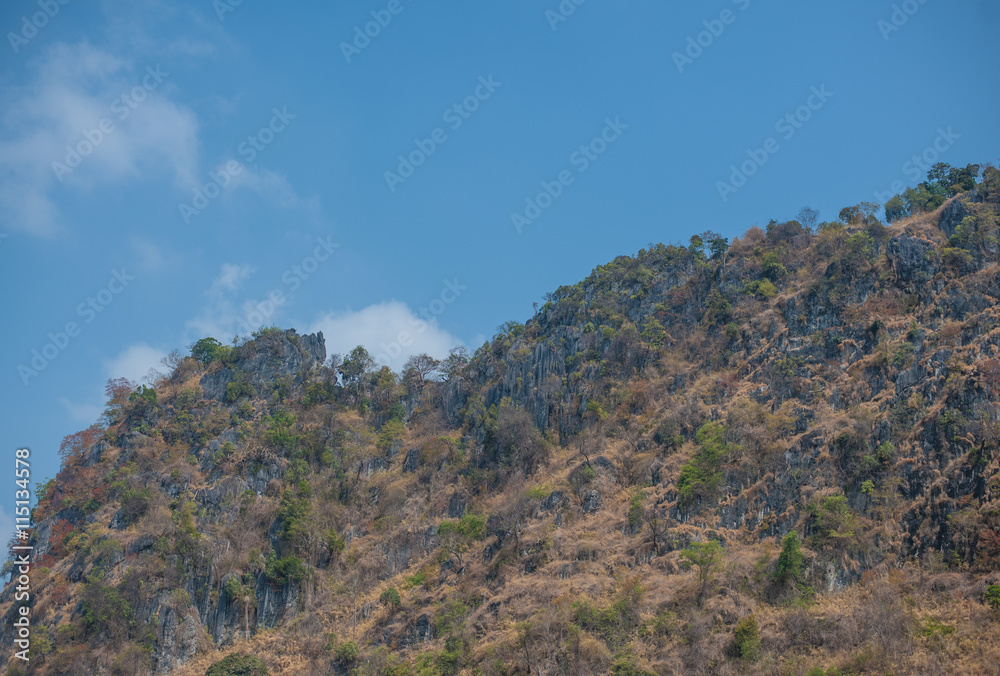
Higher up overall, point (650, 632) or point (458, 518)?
point (458, 518)

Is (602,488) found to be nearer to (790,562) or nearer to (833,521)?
(790,562)

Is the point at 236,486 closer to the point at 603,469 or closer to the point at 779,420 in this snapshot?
the point at 603,469

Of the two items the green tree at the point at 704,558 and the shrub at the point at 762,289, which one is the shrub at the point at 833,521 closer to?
the green tree at the point at 704,558

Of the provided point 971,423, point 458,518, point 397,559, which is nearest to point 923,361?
point 971,423

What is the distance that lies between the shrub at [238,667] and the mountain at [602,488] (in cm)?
23

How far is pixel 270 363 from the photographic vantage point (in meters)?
65.3

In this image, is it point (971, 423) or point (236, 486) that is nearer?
point (971, 423)

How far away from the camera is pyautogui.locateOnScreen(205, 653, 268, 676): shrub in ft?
132

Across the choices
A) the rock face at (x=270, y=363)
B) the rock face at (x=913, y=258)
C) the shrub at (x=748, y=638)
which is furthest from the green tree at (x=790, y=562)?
the rock face at (x=270, y=363)

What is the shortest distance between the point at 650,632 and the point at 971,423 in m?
17.8

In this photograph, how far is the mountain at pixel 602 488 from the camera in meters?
31.6

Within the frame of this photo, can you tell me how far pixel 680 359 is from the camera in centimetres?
5228

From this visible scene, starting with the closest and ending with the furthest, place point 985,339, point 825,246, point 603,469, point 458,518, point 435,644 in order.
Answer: point 985,339 < point 435,644 < point 603,469 < point 458,518 < point 825,246

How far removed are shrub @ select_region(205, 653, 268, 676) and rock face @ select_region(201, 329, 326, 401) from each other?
26561mm
